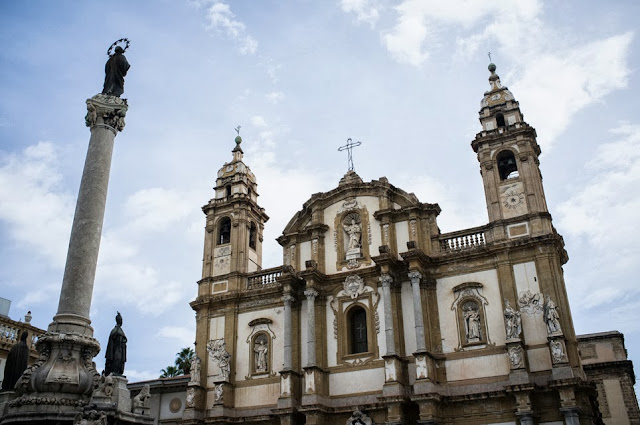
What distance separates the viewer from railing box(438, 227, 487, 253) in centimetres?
2441

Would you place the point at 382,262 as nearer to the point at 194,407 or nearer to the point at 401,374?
the point at 401,374

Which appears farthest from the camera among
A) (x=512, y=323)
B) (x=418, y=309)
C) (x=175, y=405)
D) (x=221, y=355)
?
(x=175, y=405)

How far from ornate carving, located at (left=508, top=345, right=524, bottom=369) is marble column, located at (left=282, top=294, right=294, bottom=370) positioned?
28.3ft

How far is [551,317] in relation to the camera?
2109 centimetres

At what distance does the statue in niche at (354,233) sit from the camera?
26672 millimetres

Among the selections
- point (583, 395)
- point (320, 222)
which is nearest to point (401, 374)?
point (583, 395)

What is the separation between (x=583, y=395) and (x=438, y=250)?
7553mm

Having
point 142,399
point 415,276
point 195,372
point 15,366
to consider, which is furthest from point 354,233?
point 15,366

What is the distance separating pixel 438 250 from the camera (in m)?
25.0

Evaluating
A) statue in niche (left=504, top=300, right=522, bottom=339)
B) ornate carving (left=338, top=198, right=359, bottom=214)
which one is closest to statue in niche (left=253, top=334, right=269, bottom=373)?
ornate carving (left=338, top=198, right=359, bottom=214)

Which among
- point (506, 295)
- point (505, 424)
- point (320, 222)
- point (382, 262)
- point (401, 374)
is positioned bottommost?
point (505, 424)

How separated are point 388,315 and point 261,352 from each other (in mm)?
6163

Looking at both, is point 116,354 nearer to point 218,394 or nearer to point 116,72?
point 116,72

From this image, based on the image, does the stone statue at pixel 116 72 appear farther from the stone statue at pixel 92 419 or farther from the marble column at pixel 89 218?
the stone statue at pixel 92 419
